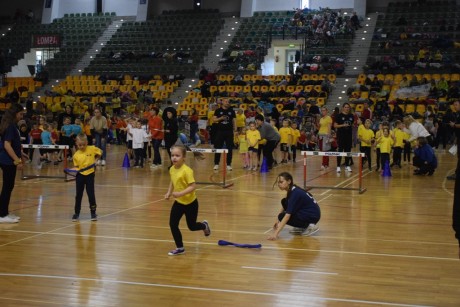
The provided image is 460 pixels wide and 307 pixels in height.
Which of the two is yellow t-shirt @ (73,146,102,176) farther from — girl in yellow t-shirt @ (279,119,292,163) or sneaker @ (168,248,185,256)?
girl in yellow t-shirt @ (279,119,292,163)

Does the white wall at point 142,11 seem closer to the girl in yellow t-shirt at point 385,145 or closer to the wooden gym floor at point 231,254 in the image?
the girl in yellow t-shirt at point 385,145

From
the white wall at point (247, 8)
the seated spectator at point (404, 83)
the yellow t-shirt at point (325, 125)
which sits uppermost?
the white wall at point (247, 8)

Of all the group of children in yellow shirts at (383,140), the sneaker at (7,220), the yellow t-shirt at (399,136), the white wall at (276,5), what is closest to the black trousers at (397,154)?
the group of children in yellow shirts at (383,140)

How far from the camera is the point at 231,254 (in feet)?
28.4

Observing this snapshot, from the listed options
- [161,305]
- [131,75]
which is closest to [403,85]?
[131,75]

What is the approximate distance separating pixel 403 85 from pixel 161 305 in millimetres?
25633

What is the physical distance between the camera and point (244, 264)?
811 cm

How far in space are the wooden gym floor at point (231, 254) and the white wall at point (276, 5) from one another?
27.6 m

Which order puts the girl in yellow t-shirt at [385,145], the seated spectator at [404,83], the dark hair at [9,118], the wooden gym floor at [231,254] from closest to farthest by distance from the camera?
the wooden gym floor at [231,254] < the dark hair at [9,118] < the girl in yellow t-shirt at [385,145] < the seated spectator at [404,83]

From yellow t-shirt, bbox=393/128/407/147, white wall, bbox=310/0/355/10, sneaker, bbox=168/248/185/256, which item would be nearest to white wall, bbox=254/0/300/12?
white wall, bbox=310/0/355/10

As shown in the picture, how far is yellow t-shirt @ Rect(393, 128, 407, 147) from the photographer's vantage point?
63.0 ft

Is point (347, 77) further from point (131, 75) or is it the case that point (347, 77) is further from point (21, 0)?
point (21, 0)

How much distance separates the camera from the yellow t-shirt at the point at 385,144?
17984mm

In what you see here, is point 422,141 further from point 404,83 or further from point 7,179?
point 404,83
